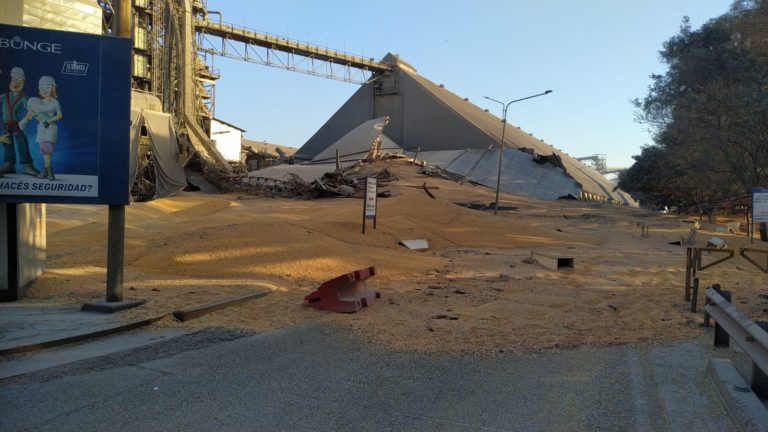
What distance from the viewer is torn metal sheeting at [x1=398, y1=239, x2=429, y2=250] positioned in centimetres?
1903

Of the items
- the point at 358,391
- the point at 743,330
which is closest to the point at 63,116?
the point at 358,391

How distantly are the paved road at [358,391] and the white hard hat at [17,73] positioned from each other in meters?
4.93

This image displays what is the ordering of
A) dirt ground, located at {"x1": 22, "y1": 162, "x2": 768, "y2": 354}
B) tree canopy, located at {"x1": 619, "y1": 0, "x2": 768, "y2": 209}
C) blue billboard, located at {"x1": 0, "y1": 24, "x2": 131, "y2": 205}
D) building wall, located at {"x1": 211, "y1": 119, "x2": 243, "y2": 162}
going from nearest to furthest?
dirt ground, located at {"x1": 22, "y1": 162, "x2": 768, "y2": 354} → blue billboard, located at {"x1": 0, "y1": 24, "x2": 131, "y2": 205} → tree canopy, located at {"x1": 619, "y1": 0, "x2": 768, "y2": 209} → building wall, located at {"x1": 211, "y1": 119, "x2": 243, "y2": 162}

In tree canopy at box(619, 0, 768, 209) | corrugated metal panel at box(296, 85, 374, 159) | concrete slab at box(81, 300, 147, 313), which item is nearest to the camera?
concrete slab at box(81, 300, 147, 313)

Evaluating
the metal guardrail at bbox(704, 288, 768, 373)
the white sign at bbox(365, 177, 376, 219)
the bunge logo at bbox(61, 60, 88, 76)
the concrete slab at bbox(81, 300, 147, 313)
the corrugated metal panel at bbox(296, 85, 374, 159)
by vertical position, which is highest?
the corrugated metal panel at bbox(296, 85, 374, 159)

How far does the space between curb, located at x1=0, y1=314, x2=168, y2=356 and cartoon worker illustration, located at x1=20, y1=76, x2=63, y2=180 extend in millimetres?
2974

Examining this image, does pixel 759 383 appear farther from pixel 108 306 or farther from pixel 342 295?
pixel 108 306

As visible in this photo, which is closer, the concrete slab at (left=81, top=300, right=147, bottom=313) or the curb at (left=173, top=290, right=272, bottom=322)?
the curb at (left=173, top=290, right=272, bottom=322)

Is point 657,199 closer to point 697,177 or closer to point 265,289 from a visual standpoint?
point 697,177

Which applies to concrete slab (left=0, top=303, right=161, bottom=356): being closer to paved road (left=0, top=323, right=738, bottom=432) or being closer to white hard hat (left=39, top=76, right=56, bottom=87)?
paved road (left=0, top=323, right=738, bottom=432)

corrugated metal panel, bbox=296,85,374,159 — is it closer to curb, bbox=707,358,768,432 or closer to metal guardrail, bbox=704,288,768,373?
metal guardrail, bbox=704,288,768,373

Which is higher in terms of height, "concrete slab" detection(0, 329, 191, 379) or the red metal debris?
the red metal debris

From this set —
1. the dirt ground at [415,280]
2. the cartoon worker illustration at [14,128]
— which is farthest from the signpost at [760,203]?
the cartoon worker illustration at [14,128]

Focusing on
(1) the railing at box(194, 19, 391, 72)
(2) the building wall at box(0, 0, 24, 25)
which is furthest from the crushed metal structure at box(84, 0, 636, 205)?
(2) the building wall at box(0, 0, 24, 25)
